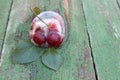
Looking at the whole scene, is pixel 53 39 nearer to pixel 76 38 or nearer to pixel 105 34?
pixel 76 38

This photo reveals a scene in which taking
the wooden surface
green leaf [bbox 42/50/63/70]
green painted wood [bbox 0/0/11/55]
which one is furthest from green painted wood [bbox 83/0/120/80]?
green painted wood [bbox 0/0/11/55]

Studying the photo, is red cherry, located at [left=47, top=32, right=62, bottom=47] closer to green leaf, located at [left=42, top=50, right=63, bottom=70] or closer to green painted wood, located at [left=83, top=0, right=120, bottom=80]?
green leaf, located at [left=42, top=50, right=63, bottom=70]

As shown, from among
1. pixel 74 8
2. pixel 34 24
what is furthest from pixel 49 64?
pixel 74 8

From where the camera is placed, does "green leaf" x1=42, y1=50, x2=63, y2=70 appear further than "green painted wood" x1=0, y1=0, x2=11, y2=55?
No

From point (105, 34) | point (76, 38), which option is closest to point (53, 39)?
point (76, 38)

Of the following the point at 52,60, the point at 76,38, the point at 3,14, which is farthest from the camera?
the point at 3,14

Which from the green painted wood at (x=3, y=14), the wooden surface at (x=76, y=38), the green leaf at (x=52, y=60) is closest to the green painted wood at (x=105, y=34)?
the wooden surface at (x=76, y=38)
